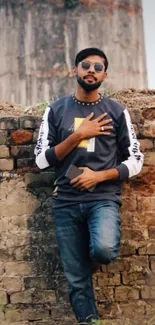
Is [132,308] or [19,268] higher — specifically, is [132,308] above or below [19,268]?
below

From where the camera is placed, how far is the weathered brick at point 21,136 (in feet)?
16.1

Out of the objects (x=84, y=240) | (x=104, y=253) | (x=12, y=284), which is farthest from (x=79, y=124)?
(x=12, y=284)

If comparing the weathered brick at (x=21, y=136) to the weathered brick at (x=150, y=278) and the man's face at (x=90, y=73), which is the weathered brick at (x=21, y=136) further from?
the weathered brick at (x=150, y=278)

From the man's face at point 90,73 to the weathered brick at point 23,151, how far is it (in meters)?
0.81

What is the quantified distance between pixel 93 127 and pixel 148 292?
1.39 meters

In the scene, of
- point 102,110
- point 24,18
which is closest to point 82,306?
point 102,110

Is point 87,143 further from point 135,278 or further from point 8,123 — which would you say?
point 135,278

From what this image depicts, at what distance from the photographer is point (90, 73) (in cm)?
430

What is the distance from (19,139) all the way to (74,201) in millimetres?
969

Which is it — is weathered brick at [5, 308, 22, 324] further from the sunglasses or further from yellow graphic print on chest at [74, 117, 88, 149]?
the sunglasses

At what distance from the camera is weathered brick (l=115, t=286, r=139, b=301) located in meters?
4.77

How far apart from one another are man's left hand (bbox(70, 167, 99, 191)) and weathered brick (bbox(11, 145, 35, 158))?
86 centimetres

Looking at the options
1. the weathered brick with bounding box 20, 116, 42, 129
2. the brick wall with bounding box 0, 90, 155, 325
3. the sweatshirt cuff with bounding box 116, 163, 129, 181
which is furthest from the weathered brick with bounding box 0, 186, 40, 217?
the sweatshirt cuff with bounding box 116, 163, 129, 181

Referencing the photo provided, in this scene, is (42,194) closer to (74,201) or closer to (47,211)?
(47,211)
